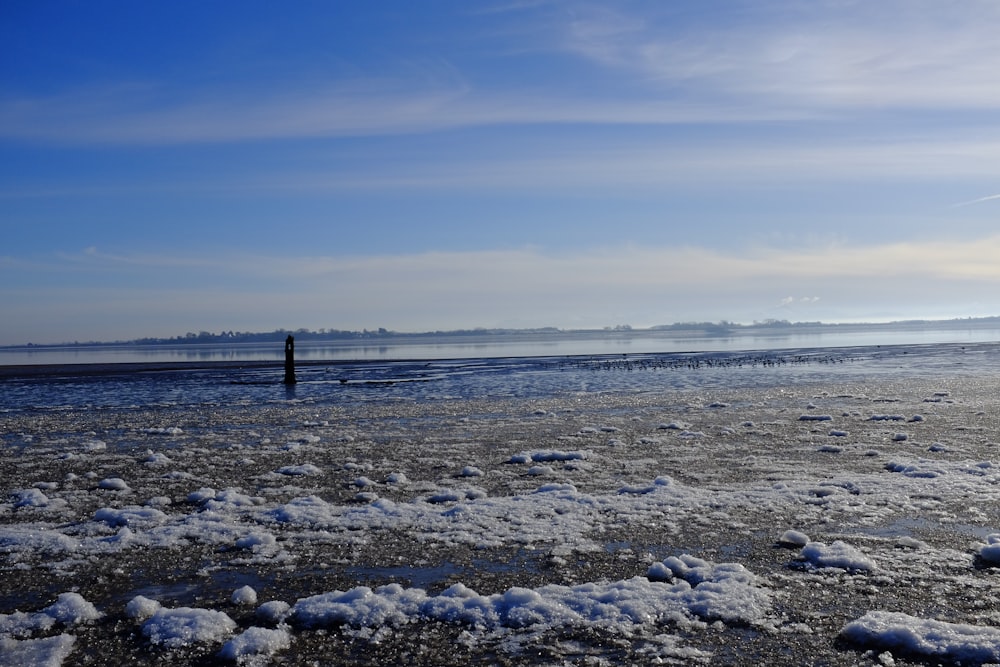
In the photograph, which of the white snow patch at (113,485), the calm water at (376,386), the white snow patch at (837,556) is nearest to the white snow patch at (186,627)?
the white snow patch at (837,556)

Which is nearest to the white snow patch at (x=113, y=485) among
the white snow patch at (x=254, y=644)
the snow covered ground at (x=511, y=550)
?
the snow covered ground at (x=511, y=550)

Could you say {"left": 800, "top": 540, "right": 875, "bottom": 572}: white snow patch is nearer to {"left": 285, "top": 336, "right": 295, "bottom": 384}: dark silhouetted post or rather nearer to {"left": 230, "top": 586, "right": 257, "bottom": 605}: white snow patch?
{"left": 230, "top": 586, "right": 257, "bottom": 605}: white snow patch

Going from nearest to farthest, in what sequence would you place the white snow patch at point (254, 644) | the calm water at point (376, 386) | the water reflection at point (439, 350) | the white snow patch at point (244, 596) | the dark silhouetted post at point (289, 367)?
1. the white snow patch at point (254, 644)
2. the white snow patch at point (244, 596)
3. the calm water at point (376, 386)
4. the dark silhouetted post at point (289, 367)
5. the water reflection at point (439, 350)

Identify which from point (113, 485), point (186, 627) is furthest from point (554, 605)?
point (113, 485)

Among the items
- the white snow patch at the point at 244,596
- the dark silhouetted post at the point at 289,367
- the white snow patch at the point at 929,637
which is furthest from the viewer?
the dark silhouetted post at the point at 289,367

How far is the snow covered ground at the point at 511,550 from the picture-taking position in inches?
191

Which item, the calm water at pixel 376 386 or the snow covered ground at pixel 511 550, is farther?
the calm water at pixel 376 386

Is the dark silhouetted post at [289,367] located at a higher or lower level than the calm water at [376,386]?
higher

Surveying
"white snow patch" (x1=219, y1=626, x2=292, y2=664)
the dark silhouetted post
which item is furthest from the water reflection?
"white snow patch" (x1=219, y1=626, x2=292, y2=664)

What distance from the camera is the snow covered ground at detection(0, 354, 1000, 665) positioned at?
4.84m

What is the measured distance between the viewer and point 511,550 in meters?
6.91

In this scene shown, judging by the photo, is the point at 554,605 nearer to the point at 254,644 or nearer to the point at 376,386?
the point at 254,644

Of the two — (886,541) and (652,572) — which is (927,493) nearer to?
(886,541)

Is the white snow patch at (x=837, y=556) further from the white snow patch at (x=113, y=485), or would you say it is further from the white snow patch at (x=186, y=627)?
the white snow patch at (x=113, y=485)
